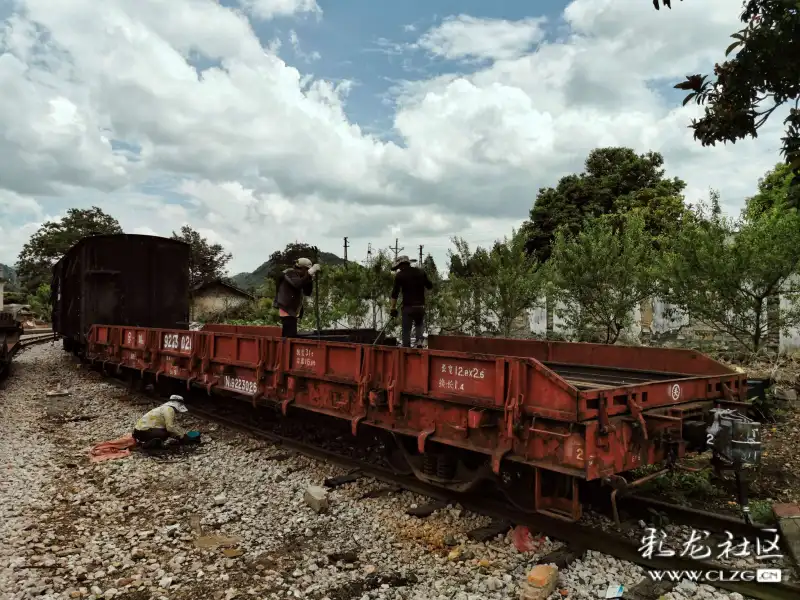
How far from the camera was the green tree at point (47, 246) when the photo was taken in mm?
56969

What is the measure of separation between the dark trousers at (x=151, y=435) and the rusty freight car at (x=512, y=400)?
3.58 feet

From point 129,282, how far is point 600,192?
25536 mm

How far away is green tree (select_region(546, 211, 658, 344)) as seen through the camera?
43.7 ft

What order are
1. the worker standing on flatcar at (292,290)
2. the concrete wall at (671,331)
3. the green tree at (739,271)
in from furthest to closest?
1. the concrete wall at (671,331)
2. the green tree at (739,271)
3. the worker standing on flatcar at (292,290)

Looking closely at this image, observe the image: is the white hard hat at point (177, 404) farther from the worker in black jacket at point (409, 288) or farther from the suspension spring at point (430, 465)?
the suspension spring at point (430, 465)

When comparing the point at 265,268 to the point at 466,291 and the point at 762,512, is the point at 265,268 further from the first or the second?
the point at 762,512

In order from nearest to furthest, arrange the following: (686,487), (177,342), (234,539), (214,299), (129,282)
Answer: (234,539) < (686,487) < (177,342) < (129,282) < (214,299)

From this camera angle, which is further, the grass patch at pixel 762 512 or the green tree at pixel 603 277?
the green tree at pixel 603 277

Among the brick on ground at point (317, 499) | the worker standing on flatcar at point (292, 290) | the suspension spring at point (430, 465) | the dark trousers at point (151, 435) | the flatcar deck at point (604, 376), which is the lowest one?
the brick on ground at point (317, 499)

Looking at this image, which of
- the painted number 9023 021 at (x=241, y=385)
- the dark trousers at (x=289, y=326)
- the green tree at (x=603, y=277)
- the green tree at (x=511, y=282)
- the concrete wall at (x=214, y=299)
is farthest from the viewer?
the concrete wall at (x=214, y=299)

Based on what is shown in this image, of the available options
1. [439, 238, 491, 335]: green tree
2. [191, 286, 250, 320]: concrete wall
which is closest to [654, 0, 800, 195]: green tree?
[439, 238, 491, 335]: green tree

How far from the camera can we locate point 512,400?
4426 mm

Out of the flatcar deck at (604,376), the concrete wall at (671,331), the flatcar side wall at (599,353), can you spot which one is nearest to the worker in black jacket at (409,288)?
the flatcar side wall at (599,353)

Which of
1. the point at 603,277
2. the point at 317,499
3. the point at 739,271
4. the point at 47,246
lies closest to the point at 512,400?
the point at 317,499
